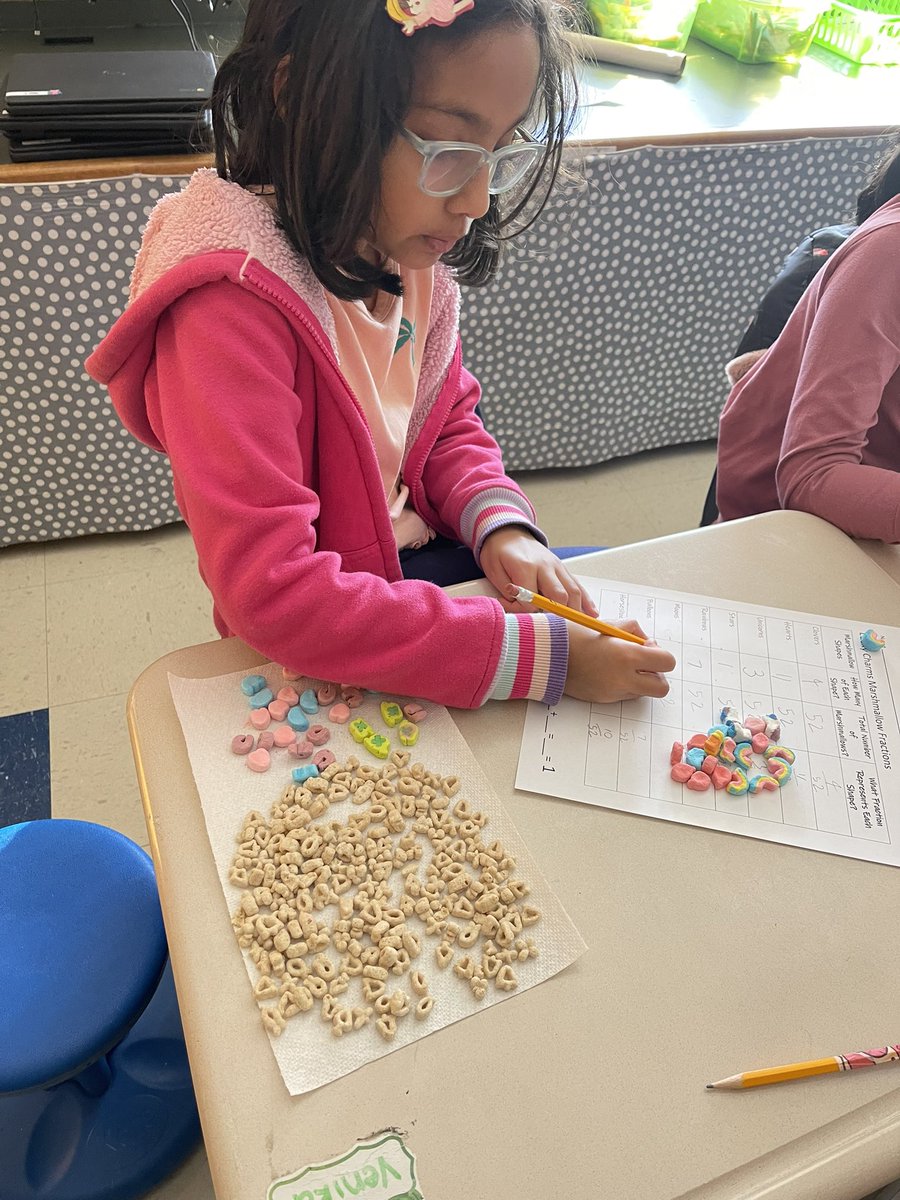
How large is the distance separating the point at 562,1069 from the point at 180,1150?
73 cm

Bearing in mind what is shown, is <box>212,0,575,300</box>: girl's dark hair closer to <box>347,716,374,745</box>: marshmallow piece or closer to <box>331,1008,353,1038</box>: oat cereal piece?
<box>347,716,374,745</box>: marshmallow piece

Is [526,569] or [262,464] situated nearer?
[262,464]

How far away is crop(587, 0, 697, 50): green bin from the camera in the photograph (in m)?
1.98

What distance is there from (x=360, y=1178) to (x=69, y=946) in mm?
532

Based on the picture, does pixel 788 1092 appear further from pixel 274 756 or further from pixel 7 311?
pixel 7 311

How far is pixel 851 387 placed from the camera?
3.33ft

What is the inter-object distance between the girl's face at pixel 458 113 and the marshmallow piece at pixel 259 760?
451mm

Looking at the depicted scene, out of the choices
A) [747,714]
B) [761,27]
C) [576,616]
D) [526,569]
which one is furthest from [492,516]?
[761,27]

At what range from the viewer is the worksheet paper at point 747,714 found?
2.18 feet

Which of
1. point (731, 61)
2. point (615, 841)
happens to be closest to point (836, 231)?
point (615, 841)

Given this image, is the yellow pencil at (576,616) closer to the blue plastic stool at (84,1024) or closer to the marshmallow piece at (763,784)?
the marshmallow piece at (763,784)

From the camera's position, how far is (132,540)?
1.95m

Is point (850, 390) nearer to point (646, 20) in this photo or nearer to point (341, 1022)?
point (341, 1022)

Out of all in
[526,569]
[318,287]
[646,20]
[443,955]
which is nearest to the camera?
[443,955]
